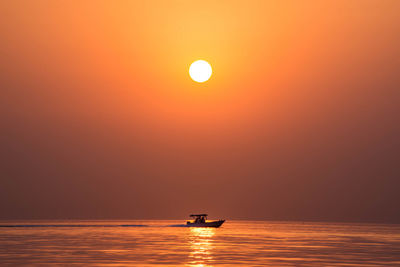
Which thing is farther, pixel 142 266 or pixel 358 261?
pixel 358 261

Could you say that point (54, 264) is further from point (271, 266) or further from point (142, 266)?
point (271, 266)

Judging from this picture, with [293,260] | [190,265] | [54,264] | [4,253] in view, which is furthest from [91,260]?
[293,260]

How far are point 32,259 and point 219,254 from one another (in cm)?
2420

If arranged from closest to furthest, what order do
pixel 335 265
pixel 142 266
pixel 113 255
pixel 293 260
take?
1. pixel 142 266
2. pixel 335 265
3. pixel 293 260
4. pixel 113 255

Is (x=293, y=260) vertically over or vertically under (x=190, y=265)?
over

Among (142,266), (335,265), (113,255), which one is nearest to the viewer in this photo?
(142,266)

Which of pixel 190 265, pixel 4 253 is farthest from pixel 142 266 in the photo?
pixel 4 253

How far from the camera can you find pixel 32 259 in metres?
70.7

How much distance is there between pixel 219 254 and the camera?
264 feet

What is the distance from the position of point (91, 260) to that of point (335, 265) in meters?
27.3

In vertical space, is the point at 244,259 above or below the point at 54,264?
above

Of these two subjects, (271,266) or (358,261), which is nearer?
(271,266)

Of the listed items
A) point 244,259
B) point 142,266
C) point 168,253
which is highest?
point 168,253

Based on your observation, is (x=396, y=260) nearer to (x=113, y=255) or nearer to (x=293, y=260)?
(x=293, y=260)
